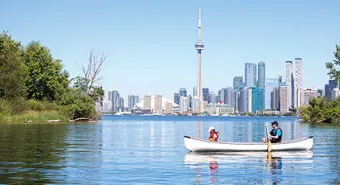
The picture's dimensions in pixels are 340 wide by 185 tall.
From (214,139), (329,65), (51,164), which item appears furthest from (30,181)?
(329,65)

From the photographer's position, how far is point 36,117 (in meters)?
83.3

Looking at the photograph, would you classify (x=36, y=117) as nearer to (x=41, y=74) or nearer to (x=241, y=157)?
(x=41, y=74)

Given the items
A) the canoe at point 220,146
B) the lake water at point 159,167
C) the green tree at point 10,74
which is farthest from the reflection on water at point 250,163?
the green tree at point 10,74

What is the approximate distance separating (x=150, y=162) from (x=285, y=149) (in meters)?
11.9

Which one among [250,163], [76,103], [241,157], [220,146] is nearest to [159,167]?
[250,163]

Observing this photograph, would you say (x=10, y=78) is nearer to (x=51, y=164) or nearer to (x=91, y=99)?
(x=91, y=99)

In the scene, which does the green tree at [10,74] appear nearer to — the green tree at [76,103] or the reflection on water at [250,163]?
the green tree at [76,103]

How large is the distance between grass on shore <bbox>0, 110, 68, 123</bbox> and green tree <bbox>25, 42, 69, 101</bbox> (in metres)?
6.84

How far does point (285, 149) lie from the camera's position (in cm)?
3731

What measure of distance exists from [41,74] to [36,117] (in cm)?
1407

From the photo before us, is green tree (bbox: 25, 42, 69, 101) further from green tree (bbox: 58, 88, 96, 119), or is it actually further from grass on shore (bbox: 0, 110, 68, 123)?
grass on shore (bbox: 0, 110, 68, 123)

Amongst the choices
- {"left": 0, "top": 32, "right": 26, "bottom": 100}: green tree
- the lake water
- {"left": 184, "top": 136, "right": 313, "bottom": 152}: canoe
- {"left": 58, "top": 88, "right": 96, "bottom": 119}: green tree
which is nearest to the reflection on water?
the lake water

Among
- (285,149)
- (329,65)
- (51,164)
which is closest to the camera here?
(51,164)

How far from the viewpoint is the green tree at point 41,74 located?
9538cm
